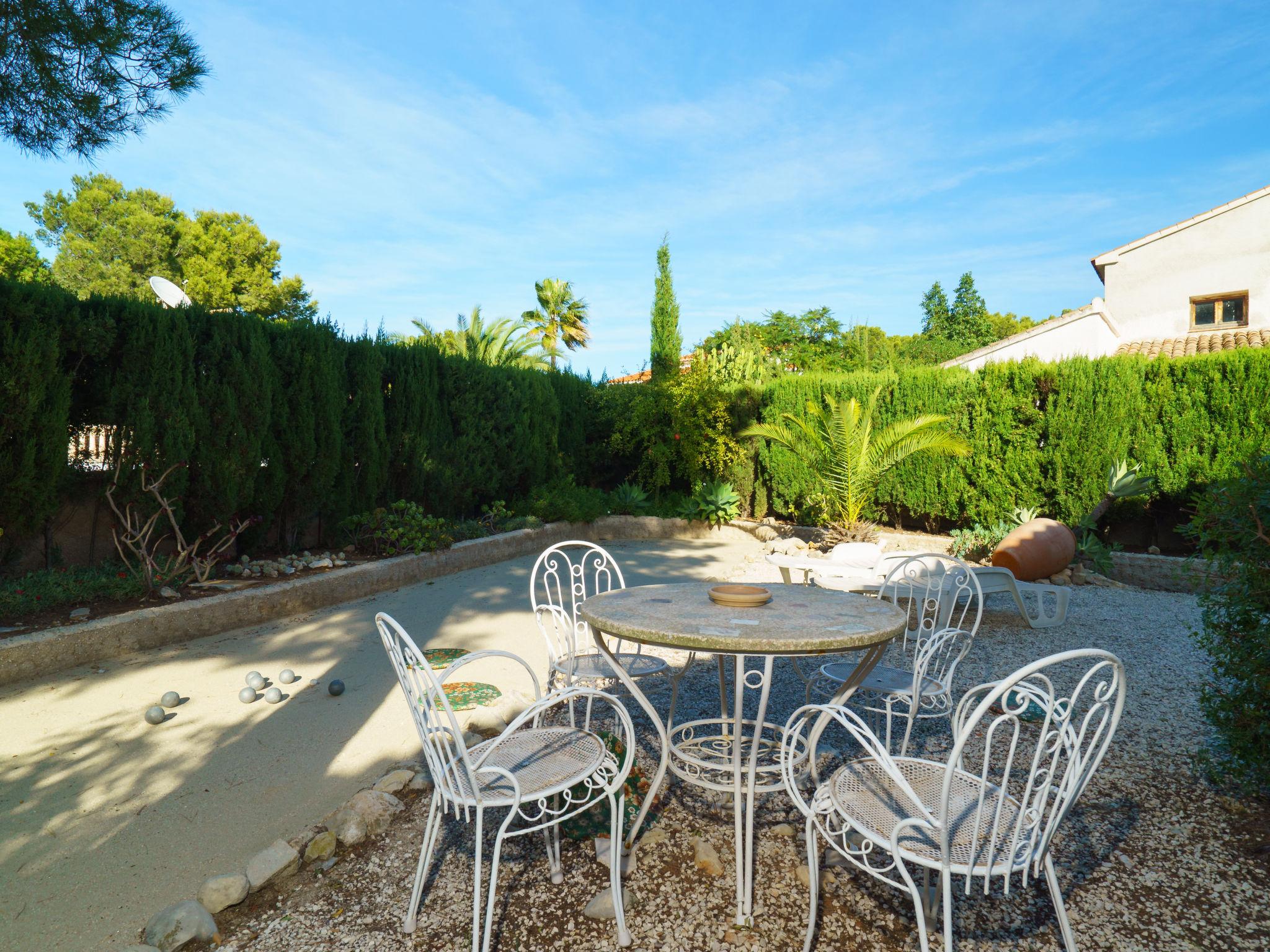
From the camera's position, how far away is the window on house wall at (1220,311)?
44.5 ft

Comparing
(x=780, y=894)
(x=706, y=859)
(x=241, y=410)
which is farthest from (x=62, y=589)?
(x=780, y=894)

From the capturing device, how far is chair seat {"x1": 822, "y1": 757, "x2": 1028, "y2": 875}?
1531mm

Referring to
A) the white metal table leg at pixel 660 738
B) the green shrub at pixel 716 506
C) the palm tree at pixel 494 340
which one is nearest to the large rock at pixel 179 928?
the white metal table leg at pixel 660 738

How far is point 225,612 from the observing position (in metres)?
4.98

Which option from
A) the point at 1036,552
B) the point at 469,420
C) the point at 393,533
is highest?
the point at 469,420

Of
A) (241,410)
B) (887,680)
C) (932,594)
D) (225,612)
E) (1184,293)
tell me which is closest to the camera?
(887,680)

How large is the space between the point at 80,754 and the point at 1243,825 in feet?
16.1

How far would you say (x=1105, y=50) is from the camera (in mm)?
8805

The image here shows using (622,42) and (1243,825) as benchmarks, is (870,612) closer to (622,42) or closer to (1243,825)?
(1243,825)

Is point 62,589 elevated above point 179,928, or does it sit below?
above

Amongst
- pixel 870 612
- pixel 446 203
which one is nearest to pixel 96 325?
pixel 870 612

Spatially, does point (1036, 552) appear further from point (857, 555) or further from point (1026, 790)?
point (1026, 790)

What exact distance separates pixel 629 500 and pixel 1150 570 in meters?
7.55

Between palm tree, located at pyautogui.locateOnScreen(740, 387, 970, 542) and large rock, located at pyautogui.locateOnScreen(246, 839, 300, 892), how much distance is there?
819 centimetres
